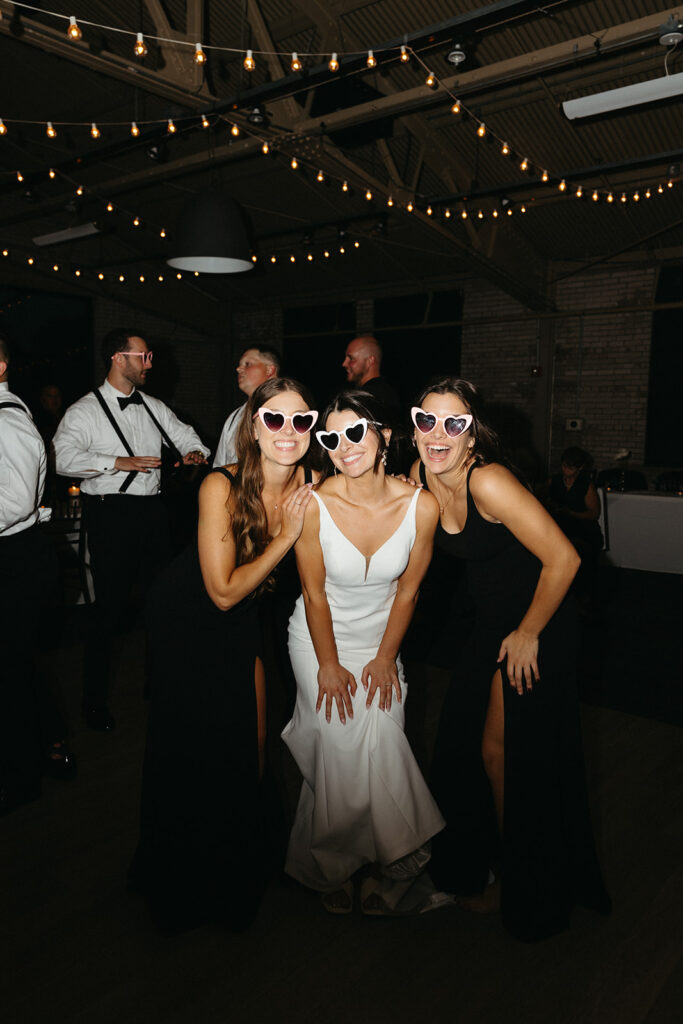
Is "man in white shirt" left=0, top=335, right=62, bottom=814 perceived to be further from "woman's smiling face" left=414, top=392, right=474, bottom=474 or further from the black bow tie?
"woman's smiling face" left=414, top=392, right=474, bottom=474

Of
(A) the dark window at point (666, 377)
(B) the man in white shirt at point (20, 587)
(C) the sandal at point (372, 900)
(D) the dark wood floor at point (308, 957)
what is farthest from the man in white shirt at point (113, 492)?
(A) the dark window at point (666, 377)

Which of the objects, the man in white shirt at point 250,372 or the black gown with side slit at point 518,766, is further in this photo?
the man in white shirt at point 250,372

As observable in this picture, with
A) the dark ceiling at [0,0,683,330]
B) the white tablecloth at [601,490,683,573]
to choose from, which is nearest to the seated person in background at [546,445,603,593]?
the white tablecloth at [601,490,683,573]

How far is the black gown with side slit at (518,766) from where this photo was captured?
197 cm

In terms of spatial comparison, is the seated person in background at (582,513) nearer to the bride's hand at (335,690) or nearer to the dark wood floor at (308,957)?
the dark wood floor at (308,957)

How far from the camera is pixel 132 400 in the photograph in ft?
11.4

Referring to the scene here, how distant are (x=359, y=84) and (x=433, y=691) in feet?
19.0

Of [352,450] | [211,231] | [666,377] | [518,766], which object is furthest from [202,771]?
[666,377]

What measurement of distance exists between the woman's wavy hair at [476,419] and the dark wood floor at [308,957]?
1.47 metres

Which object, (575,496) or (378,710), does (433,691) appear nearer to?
(378,710)

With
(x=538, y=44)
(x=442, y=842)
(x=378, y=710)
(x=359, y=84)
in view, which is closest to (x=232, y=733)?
(x=378, y=710)

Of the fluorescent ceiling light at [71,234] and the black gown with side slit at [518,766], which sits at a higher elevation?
the fluorescent ceiling light at [71,234]

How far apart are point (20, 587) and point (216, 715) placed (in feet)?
3.50

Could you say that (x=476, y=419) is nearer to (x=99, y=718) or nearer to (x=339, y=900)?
(x=339, y=900)
